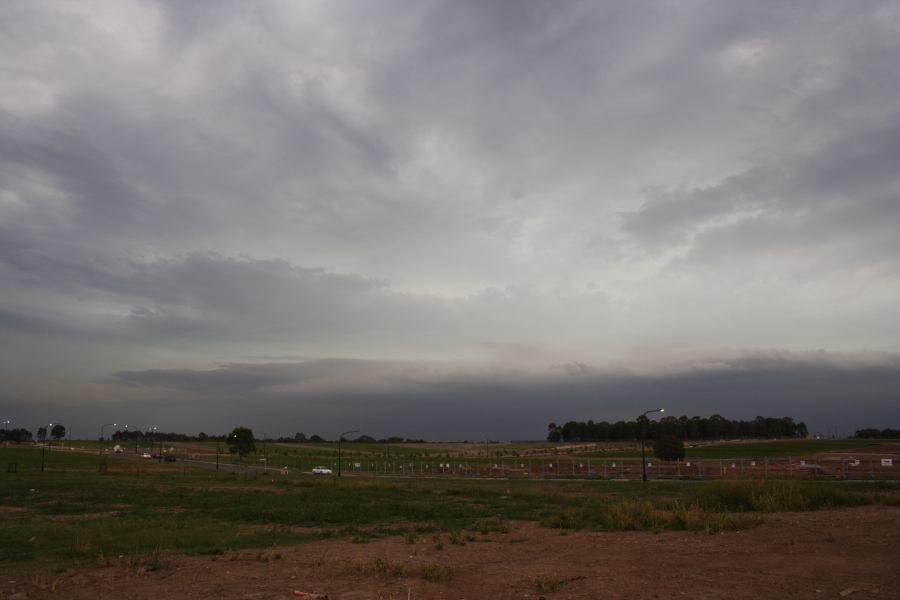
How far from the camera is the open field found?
15.3 m

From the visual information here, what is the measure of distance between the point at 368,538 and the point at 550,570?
9.73 metres

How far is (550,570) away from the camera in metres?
15.9

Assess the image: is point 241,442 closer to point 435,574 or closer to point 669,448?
point 669,448

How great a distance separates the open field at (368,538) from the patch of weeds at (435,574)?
4 cm

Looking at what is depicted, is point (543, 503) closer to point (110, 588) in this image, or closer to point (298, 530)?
point (298, 530)

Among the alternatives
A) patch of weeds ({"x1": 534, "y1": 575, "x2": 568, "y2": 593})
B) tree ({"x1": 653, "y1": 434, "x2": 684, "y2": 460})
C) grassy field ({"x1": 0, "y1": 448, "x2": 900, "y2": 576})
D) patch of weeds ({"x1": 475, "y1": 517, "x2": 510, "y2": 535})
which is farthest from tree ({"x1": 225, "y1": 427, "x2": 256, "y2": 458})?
patch of weeds ({"x1": 534, "y1": 575, "x2": 568, "y2": 593})

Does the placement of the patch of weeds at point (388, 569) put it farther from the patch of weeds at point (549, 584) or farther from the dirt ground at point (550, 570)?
the patch of weeds at point (549, 584)

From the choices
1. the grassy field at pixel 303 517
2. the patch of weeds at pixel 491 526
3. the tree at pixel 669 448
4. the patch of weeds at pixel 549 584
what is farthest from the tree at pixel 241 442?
the patch of weeds at pixel 549 584

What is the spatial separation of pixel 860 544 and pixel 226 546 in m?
17.9

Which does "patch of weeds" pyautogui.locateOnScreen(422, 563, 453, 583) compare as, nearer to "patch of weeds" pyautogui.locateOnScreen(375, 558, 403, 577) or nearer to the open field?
the open field

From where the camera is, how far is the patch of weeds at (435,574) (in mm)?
14945

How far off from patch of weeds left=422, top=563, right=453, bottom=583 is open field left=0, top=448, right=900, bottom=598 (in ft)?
0.14

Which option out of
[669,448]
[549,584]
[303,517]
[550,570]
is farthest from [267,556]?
[669,448]

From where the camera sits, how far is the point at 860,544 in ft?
56.3
